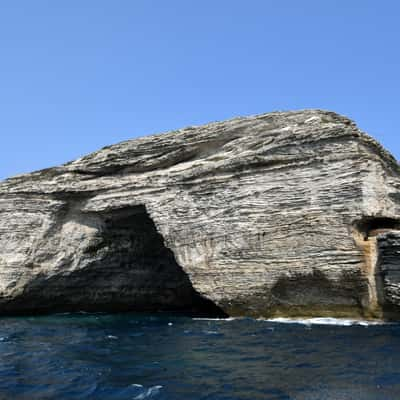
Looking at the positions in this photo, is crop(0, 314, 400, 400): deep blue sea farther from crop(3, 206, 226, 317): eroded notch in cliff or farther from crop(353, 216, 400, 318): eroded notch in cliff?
crop(3, 206, 226, 317): eroded notch in cliff

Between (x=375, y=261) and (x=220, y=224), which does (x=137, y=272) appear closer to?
(x=220, y=224)

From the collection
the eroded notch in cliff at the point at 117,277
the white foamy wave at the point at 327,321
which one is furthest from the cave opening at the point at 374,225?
the eroded notch in cliff at the point at 117,277

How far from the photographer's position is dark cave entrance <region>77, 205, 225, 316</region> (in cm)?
2261

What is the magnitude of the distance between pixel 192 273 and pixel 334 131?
23.0 ft

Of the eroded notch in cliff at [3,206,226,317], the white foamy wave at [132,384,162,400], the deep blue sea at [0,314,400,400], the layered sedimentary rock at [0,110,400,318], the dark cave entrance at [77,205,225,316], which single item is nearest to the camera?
the white foamy wave at [132,384,162,400]

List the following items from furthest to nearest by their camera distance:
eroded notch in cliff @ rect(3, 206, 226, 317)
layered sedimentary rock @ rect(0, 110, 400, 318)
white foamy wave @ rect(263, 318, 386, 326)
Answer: eroded notch in cliff @ rect(3, 206, 226, 317) < layered sedimentary rock @ rect(0, 110, 400, 318) < white foamy wave @ rect(263, 318, 386, 326)

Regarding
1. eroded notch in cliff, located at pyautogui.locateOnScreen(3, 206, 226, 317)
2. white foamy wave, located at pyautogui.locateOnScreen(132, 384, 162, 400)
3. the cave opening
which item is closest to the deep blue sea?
white foamy wave, located at pyautogui.locateOnScreen(132, 384, 162, 400)

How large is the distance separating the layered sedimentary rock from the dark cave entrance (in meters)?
0.06

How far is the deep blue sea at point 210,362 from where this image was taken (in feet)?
26.8

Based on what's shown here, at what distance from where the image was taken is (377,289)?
50.2 feet

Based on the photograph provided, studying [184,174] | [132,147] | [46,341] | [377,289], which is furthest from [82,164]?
[377,289]

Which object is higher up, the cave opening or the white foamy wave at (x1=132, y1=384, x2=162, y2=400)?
the cave opening

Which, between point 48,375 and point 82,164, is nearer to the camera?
point 48,375

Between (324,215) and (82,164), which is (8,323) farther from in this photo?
(324,215)
